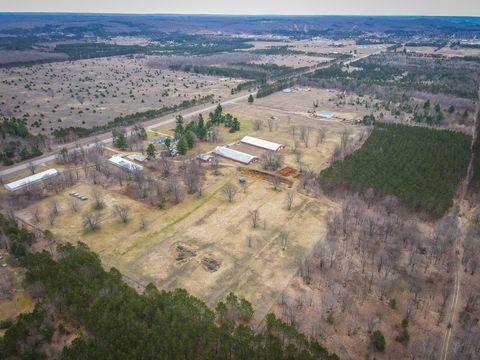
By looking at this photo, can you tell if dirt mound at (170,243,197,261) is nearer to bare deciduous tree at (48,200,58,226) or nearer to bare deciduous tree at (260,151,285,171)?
bare deciduous tree at (48,200,58,226)

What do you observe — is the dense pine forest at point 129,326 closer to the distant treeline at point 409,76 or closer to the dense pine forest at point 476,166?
the dense pine forest at point 476,166

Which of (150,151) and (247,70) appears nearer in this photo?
(150,151)

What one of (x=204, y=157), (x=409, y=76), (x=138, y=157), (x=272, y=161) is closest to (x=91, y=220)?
(x=138, y=157)

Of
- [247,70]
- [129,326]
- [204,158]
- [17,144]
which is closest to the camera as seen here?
[129,326]

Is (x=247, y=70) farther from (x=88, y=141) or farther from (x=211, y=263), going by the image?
(x=211, y=263)

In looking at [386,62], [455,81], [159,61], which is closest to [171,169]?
[455,81]

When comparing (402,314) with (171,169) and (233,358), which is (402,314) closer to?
(233,358)
